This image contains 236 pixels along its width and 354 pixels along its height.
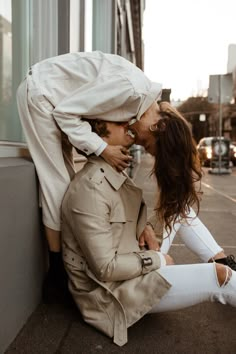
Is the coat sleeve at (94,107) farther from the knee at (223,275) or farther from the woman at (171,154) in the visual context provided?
the knee at (223,275)

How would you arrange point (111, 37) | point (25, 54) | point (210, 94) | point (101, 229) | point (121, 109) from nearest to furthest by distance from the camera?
point (101, 229) → point (121, 109) → point (25, 54) → point (111, 37) → point (210, 94)

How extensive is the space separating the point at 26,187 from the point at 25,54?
59.2 inches

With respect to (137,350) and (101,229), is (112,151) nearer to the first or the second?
(101,229)

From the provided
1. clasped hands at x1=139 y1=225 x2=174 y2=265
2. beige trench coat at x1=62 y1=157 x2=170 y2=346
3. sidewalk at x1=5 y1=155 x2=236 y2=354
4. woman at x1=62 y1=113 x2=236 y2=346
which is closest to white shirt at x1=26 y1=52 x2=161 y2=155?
woman at x1=62 y1=113 x2=236 y2=346

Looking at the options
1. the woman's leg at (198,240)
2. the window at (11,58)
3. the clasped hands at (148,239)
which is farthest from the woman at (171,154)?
the window at (11,58)

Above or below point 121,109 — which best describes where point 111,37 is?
above

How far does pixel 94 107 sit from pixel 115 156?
10.5 inches

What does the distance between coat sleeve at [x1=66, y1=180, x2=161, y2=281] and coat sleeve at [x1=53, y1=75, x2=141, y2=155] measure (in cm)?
25

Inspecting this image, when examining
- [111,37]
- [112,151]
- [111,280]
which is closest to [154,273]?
[111,280]

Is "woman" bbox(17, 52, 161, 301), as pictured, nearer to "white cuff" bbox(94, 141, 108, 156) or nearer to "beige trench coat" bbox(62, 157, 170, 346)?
"white cuff" bbox(94, 141, 108, 156)

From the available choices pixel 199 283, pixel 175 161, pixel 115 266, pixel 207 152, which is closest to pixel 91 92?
pixel 175 161

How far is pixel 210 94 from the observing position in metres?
16.4

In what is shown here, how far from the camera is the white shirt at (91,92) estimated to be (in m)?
2.40

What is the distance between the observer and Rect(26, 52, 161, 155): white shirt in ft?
7.88
